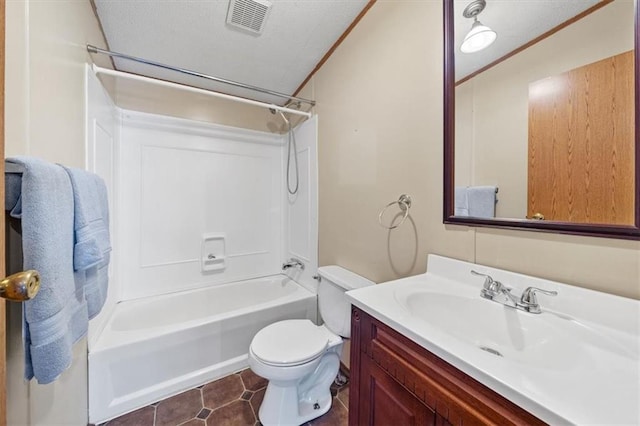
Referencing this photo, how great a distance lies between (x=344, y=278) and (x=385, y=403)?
791 mm

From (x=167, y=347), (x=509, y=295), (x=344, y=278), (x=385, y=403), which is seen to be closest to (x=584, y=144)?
(x=509, y=295)

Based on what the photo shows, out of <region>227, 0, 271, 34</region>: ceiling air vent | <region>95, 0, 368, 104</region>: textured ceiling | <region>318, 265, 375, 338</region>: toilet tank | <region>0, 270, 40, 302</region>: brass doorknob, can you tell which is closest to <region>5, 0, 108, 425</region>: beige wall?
<region>95, 0, 368, 104</region>: textured ceiling

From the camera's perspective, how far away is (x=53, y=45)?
0.99 m

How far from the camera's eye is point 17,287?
42cm

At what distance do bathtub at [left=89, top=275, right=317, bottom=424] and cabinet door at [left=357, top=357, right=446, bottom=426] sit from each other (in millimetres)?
1123

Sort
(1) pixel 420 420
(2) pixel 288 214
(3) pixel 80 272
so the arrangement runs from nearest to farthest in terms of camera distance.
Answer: (1) pixel 420 420
(3) pixel 80 272
(2) pixel 288 214

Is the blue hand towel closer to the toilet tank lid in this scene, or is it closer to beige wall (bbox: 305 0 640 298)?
beige wall (bbox: 305 0 640 298)

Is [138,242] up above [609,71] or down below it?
below

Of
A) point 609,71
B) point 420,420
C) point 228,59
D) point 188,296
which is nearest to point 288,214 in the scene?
point 188,296

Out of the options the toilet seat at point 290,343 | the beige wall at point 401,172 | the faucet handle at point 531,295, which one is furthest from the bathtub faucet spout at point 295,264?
the faucet handle at point 531,295

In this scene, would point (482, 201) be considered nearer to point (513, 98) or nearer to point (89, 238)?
point (513, 98)

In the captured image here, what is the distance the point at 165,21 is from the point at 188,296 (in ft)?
7.02

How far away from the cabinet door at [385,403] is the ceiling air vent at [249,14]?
1.90 metres

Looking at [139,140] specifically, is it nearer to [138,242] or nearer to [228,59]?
[138,242]
